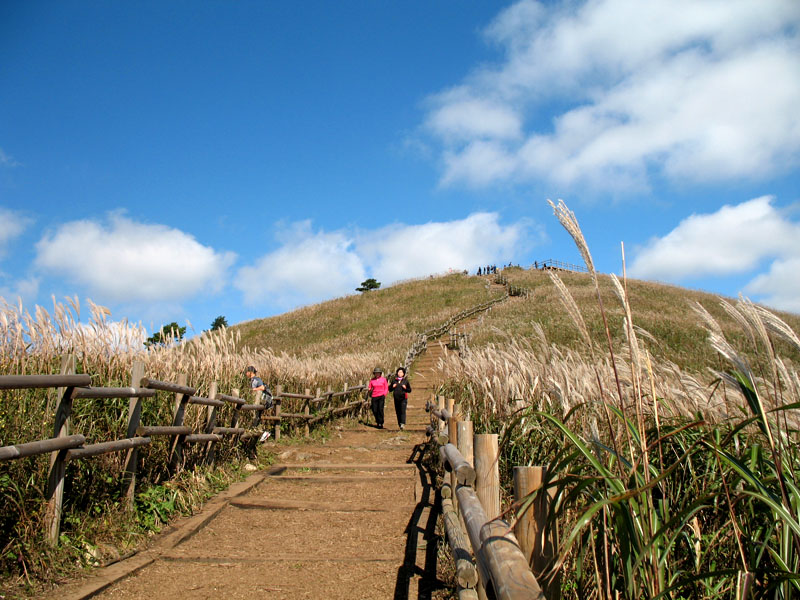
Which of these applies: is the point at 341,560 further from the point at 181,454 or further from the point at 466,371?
the point at 466,371

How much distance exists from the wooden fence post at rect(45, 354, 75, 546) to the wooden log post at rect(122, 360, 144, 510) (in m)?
1.00

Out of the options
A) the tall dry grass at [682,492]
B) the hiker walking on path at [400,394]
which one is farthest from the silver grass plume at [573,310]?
the hiker walking on path at [400,394]

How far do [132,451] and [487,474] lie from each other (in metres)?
3.71

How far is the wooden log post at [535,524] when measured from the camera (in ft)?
6.43

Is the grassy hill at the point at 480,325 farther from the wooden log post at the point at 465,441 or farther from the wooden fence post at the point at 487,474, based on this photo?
the wooden fence post at the point at 487,474

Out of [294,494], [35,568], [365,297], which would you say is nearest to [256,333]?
[365,297]

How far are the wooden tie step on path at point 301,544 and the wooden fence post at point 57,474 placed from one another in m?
0.46

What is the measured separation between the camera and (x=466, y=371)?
989cm

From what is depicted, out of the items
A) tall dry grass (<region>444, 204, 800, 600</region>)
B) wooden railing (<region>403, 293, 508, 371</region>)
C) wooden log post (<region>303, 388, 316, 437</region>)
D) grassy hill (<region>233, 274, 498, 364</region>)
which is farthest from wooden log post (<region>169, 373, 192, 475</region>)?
grassy hill (<region>233, 274, 498, 364</region>)

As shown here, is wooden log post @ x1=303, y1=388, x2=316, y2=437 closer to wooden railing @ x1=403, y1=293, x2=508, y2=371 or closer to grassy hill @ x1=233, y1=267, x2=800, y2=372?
grassy hill @ x1=233, y1=267, x2=800, y2=372

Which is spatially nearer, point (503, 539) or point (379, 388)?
point (503, 539)

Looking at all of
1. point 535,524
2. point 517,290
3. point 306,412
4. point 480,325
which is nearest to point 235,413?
point 306,412

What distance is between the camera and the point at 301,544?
5633 mm

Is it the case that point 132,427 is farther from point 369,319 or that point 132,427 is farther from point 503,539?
point 369,319
